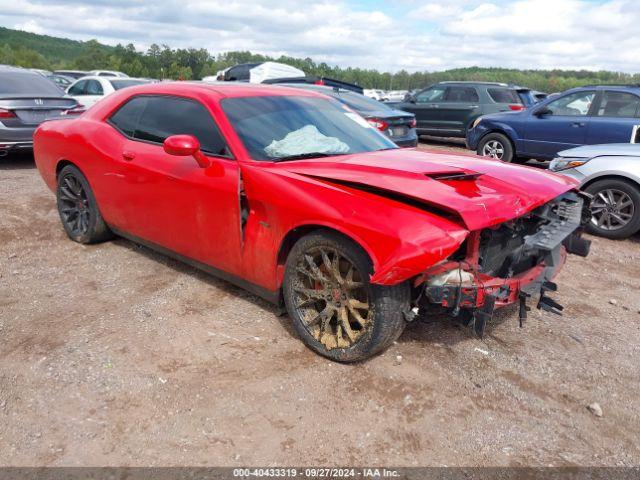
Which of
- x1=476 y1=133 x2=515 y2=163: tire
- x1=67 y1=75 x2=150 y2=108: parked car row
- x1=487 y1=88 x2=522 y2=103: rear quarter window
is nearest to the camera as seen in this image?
x1=476 y1=133 x2=515 y2=163: tire

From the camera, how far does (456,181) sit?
3.04 metres

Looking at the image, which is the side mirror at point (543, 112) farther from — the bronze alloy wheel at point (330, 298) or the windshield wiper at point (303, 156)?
the bronze alloy wheel at point (330, 298)

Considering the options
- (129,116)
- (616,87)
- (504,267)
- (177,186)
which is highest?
(616,87)

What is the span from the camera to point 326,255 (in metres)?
2.97

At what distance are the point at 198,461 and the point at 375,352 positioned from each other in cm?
113

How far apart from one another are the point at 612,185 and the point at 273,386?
4871 millimetres

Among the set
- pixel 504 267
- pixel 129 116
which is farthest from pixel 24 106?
pixel 504 267

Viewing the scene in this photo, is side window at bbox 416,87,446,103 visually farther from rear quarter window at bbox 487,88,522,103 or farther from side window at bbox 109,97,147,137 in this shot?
side window at bbox 109,97,147,137

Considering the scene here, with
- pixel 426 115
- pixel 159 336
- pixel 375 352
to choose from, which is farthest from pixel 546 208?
pixel 426 115

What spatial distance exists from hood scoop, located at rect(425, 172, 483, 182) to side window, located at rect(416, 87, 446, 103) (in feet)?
36.7

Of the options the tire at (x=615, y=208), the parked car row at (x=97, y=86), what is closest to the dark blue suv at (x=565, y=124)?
the tire at (x=615, y=208)

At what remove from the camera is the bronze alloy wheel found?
2957mm

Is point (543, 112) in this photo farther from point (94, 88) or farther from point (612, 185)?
point (94, 88)

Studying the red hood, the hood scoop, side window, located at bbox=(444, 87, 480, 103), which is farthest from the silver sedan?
side window, located at bbox=(444, 87, 480, 103)
